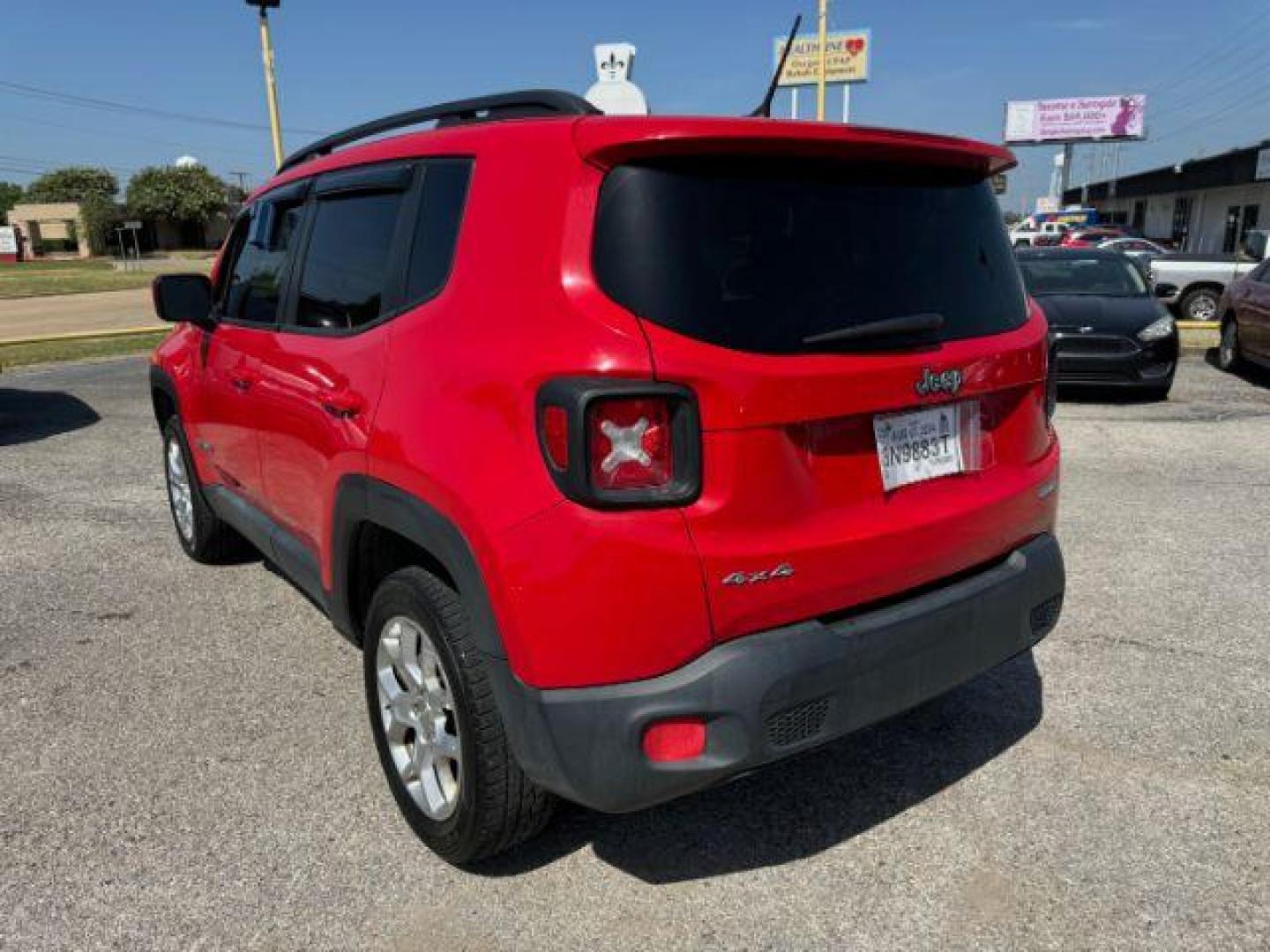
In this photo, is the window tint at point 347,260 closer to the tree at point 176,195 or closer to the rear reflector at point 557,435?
the rear reflector at point 557,435

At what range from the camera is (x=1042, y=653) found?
370cm

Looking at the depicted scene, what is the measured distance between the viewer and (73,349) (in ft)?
50.1

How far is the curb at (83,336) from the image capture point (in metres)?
16.5

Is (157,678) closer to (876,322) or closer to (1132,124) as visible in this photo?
(876,322)

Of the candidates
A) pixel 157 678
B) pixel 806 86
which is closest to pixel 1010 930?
pixel 157 678

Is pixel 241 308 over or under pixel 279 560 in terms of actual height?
over

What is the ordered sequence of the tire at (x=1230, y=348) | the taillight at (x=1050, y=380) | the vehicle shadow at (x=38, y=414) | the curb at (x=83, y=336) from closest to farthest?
the taillight at (x=1050, y=380), the vehicle shadow at (x=38, y=414), the tire at (x=1230, y=348), the curb at (x=83, y=336)

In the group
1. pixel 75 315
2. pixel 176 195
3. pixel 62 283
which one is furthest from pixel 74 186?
pixel 75 315

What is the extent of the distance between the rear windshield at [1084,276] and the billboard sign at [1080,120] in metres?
62.4

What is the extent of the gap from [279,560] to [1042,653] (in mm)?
2888

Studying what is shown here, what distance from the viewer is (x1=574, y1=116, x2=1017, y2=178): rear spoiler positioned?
2.00m

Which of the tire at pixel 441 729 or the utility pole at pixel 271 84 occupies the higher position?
the utility pole at pixel 271 84

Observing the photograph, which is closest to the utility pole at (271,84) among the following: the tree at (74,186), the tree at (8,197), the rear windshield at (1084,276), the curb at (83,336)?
the curb at (83,336)

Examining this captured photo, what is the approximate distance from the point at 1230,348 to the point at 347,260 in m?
11.2
